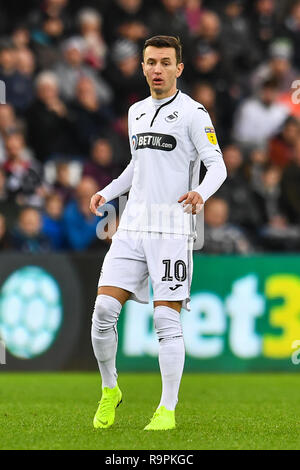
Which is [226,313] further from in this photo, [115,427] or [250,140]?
[115,427]

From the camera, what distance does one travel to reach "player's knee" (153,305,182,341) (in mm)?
6016

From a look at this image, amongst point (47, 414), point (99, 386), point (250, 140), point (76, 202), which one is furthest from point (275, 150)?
point (47, 414)

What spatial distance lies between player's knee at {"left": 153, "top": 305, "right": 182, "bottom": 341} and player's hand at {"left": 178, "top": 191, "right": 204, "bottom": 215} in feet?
2.09

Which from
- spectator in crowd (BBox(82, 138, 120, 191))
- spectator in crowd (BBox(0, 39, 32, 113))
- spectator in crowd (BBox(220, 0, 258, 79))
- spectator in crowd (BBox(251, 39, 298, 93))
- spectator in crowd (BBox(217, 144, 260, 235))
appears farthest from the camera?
spectator in crowd (BBox(220, 0, 258, 79))

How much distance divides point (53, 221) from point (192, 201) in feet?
20.4

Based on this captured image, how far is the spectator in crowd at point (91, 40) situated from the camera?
46.5 ft

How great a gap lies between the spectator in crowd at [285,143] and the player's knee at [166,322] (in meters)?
7.98

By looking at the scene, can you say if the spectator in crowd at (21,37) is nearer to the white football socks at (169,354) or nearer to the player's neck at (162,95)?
the player's neck at (162,95)

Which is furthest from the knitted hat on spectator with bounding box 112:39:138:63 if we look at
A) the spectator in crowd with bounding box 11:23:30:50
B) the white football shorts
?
the white football shorts

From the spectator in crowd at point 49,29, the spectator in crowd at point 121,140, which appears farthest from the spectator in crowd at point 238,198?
the spectator in crowd at point 49,29

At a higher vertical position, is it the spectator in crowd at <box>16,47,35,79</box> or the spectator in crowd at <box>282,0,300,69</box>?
the spectator in crowd at <box>282,0,300,69</box>

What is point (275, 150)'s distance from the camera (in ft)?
45.9

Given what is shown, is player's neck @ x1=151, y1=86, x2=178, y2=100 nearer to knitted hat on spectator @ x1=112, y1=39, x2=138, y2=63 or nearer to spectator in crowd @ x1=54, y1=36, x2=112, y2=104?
spectator in crowd @ x1=54, y1=36, x2=112, y2=104

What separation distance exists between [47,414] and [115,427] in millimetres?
998
